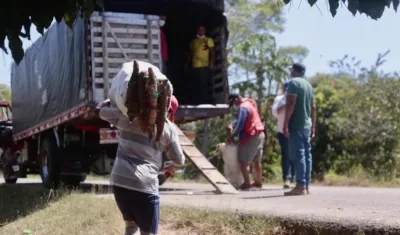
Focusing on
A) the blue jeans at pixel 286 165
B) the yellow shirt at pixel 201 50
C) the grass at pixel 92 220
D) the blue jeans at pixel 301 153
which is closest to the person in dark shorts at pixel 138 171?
the grass at pixel 92 220

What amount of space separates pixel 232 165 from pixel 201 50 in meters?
2.30

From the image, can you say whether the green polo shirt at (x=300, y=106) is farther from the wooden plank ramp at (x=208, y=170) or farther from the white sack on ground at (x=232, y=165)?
the white sack on ground at (x=232, y=165)

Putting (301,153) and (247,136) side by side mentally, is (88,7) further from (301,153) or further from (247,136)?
(247,136)

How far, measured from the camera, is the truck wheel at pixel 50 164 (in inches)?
416

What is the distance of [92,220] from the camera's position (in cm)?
667

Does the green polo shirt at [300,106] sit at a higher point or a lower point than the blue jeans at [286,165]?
higher

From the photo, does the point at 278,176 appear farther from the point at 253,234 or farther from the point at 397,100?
the point at 253,234

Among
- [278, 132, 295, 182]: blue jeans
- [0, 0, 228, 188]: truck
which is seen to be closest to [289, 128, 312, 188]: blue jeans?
[278, 132, 295, 182]: blue jeans

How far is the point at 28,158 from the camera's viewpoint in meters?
13.5

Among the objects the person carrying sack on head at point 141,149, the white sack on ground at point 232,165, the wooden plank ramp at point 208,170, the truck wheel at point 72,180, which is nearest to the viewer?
the person carrying sack on head at point 141,149

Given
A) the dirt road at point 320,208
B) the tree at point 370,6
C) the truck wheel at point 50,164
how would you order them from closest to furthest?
the tree at point 370,6 < the dirt road at point 320,208 < the truck wheel at point 50,164

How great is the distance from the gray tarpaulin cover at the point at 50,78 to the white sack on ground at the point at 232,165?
2.39m

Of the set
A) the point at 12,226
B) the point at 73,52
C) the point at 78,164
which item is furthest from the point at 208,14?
the point at 12,226

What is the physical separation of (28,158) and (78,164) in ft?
11.1
